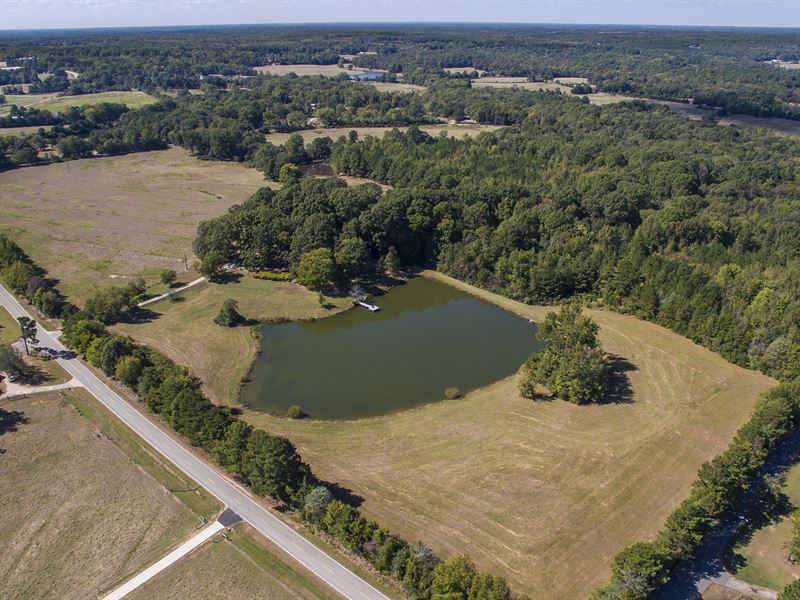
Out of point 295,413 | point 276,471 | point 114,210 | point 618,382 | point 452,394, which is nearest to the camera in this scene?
point 276,471

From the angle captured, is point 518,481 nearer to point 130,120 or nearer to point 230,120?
point 230,120

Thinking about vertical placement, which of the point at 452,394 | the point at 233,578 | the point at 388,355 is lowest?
the point at 388,355

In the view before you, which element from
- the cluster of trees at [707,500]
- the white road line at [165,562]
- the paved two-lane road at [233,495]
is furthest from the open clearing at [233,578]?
the cluster of trees at [707,500]

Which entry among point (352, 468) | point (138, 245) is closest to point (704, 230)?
point (352, 468)

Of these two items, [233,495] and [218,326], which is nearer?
[233,495]

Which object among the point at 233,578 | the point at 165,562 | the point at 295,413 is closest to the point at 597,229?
the point at 295,413

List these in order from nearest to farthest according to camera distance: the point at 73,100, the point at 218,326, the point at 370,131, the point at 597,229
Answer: the point at 218,326 < the point at 597,229 < the point at 370,131 < the point at 73,100

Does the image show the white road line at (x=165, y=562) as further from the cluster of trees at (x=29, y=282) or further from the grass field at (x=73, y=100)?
the grass field at (x=73, y=100)

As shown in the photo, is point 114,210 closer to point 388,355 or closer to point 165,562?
point 388,355
